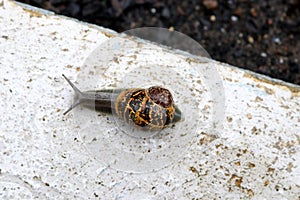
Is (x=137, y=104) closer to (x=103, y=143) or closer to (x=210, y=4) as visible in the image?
(x=103, y=143)

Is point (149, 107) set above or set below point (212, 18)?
below

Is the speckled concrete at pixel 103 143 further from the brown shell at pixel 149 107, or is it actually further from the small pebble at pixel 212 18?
the small pebble at pixel 212 18

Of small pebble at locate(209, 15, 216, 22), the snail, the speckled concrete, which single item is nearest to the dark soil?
small pebble at locate(209, 15, 216, 22)

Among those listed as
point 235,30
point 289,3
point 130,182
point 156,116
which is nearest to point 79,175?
point 130,182

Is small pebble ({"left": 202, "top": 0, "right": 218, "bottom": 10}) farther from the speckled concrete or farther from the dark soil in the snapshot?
the speckled concrete

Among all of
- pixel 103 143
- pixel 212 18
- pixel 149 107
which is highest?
pixel 212 18

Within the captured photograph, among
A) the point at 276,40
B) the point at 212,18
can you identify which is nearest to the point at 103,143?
the point at 212,18

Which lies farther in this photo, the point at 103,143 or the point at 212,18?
the point at 212,18
